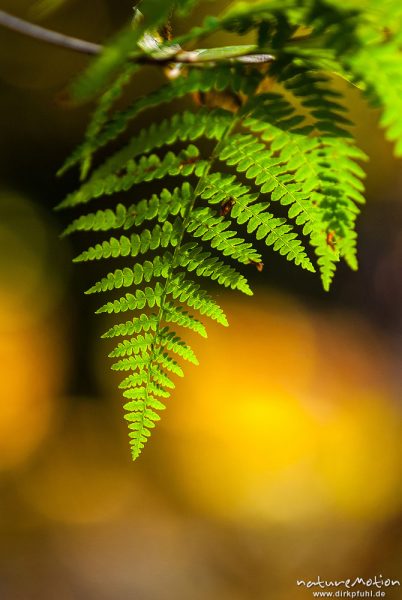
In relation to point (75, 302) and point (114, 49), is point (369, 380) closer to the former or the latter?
point (75, 302)

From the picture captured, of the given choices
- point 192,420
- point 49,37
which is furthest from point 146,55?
point 192,420

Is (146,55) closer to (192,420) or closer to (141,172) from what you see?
(141,172)

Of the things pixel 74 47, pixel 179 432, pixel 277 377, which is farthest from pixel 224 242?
pixel 277 377

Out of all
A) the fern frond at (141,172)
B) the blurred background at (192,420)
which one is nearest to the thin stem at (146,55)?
the fern frond at (141,172)

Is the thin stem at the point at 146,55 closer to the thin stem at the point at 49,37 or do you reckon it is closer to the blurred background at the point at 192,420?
the thin stem at the point at 49,37

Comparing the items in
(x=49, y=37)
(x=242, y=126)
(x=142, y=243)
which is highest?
(x=49, y=37)

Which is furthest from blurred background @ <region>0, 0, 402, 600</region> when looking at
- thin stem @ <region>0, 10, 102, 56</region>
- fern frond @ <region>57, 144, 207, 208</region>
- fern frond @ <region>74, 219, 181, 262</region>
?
thin stem @ <region>0, 10, 102, 56</region>

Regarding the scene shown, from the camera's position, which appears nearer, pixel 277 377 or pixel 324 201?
pixel 324 201
